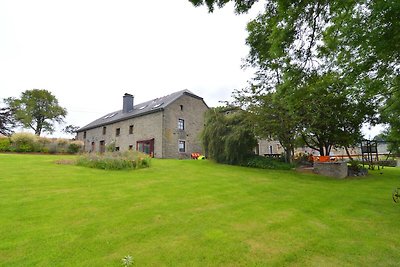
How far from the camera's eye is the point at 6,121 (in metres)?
31.8

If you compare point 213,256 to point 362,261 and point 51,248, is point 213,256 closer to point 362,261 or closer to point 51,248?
point 362,261

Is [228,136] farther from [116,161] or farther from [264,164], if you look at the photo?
[116,161]

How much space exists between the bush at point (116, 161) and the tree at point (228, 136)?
5277mm

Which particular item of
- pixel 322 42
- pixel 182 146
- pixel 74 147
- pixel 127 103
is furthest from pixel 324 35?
pixel 127 103

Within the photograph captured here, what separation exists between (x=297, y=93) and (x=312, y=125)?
8.05 m

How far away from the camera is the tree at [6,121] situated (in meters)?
31.2

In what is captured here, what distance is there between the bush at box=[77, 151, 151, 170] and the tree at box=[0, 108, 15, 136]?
29730 mm

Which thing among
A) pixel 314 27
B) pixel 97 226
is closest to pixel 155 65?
pixel 314 27

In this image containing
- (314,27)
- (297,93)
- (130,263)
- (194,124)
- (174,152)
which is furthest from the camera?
(194,124)

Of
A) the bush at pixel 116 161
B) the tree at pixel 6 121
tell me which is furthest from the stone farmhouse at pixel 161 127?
A: the tree at pixel 6 121

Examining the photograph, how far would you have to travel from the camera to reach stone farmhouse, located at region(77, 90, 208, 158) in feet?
72.6

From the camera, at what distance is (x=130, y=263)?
8.52ft

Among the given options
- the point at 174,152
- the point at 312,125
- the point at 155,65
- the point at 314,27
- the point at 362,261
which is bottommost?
the point at 362,261

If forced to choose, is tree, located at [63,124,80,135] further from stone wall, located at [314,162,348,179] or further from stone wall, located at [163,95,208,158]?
stone wall, located at [314,162,348,179]
